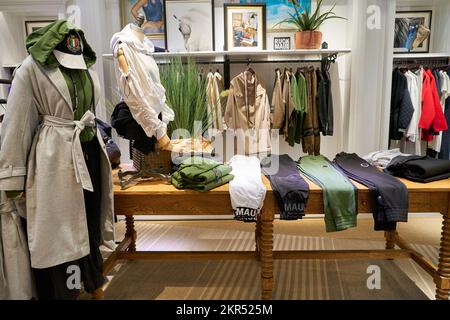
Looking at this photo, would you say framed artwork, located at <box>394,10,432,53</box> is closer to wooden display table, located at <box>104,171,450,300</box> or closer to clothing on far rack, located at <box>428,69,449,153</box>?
clothing on far rack, located at <box>428,69,449,153</box>

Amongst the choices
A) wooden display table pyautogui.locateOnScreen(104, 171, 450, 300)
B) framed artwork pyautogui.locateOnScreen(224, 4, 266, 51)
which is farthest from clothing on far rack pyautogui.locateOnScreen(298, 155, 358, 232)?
framed artwork pyautogui.locateOnScreen(224, 4, 266, 51)

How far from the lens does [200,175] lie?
5.88ft

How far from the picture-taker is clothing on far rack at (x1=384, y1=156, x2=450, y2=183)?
1.88 metres

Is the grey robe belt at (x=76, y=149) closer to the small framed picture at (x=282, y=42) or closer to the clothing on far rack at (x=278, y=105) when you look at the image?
the clothing on far rack at (x=278, y=105)

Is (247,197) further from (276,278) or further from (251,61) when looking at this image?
(251,61)

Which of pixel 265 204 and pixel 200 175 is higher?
pixel 200 175

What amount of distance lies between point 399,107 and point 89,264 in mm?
3042

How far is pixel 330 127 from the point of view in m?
3.14

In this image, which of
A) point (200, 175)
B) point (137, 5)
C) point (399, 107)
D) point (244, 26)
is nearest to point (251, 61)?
point (244, 26)

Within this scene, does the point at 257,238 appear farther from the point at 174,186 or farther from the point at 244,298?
the point at 174,186

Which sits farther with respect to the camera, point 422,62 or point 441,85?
point 422,62

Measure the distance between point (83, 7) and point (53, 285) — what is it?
8.14 feet

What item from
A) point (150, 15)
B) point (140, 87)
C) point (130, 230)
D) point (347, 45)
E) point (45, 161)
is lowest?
point (130, 230)
